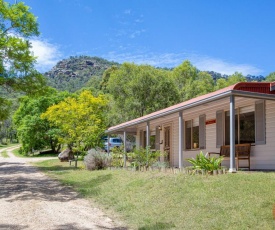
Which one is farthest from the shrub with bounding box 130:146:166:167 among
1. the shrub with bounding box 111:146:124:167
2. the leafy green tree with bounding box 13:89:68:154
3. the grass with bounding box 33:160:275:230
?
the leafy green tree with bounding box 13:89:68:154

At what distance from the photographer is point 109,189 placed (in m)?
11.5

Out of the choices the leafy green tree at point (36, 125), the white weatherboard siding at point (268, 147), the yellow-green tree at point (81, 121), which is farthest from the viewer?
the leafy green tree at point (36, 125)

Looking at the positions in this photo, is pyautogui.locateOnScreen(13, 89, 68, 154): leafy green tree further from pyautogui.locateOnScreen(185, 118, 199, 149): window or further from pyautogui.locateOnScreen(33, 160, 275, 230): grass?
pyautogui.locateOnScreen(33, 160, 275, 230): grass

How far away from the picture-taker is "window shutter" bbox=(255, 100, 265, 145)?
12031mm

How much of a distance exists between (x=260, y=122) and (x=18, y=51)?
12826 mm

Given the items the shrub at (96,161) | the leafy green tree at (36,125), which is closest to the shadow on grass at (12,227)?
the shrub at (96,161)

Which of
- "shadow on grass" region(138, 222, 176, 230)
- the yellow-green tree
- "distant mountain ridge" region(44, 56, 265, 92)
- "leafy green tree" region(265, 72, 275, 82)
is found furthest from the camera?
"distant mountain ridge" region(44, 56, 265, 92)

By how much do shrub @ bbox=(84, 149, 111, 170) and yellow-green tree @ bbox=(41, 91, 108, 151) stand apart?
157 inches

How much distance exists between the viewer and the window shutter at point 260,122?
39.5ft

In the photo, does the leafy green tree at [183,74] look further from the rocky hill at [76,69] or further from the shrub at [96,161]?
the rocky hill at [76,69]

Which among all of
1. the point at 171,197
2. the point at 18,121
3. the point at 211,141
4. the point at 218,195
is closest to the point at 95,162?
the point at 211,141

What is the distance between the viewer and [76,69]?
359 feet

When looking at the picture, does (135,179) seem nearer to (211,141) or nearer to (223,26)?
(211,141)

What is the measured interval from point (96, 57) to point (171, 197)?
4111 inches
